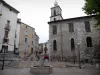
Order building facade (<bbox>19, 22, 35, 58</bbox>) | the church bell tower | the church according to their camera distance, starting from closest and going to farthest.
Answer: the church < the church bell tower < building facade (<bbox>19, 22, 35, 58</bbox>)

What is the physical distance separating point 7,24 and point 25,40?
11044 mm

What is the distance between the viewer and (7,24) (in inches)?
840

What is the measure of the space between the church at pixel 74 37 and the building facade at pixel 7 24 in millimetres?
10651

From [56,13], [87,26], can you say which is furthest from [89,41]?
[56,13]

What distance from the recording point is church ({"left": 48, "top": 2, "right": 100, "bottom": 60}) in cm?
2084

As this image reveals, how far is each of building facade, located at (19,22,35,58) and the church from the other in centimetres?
1091

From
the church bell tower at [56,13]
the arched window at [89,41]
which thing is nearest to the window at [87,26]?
the arched window at [89,41]

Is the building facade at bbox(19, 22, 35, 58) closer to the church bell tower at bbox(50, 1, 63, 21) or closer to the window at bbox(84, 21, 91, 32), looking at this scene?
the church bell tower at bbox(50, 1, 63, 21)

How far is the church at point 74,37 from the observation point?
821 inches

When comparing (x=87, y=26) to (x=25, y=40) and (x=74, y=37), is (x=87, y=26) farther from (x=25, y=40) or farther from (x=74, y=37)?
(x=25, y=40)

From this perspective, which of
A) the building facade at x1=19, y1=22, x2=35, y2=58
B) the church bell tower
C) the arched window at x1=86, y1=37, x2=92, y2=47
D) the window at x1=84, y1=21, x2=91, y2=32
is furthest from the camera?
the building facade at x1=19, y1=22, x2=35, y2=58

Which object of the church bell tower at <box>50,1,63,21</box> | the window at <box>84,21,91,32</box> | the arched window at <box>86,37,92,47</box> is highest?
the church bell tower at <box>50,1,63,21</box>

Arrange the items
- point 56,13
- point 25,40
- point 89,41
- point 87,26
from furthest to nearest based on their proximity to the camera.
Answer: point 25,40, point 56,13, point 87,26, point 89,41

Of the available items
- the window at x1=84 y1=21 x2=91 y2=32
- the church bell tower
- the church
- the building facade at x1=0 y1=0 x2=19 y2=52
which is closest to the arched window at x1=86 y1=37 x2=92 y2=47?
the church
